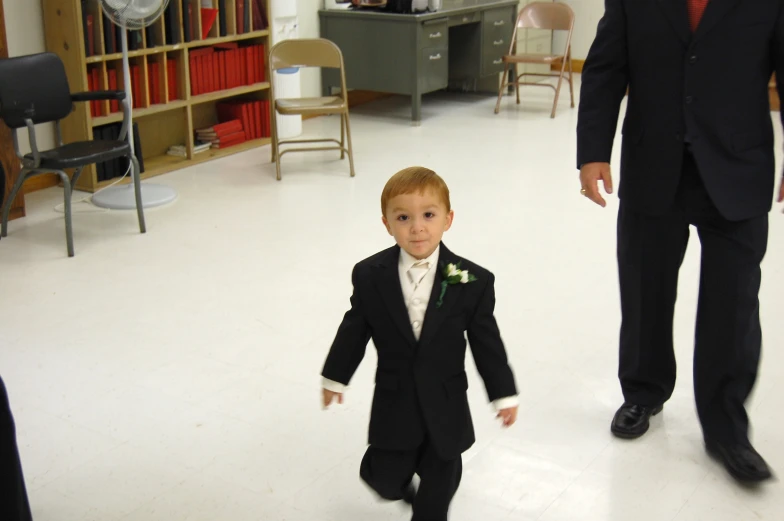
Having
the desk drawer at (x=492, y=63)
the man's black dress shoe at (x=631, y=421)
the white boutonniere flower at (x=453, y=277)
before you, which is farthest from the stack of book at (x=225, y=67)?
the white boutonniere flower at (x=453, y=277)

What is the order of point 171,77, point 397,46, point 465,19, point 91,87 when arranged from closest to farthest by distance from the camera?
point 91,87
point 171,77
point 397,46
point 465,19

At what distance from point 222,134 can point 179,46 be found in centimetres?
77

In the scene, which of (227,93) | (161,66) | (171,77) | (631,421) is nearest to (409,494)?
(631,421)

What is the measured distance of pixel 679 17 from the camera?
7.86 ft

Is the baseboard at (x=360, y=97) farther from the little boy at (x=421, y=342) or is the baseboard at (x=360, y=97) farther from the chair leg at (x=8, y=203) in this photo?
the little boy at (x=421, y=342)

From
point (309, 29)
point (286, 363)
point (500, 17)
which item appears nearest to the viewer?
point (286, 363)

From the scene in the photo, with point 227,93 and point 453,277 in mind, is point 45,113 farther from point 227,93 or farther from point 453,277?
point 453,277

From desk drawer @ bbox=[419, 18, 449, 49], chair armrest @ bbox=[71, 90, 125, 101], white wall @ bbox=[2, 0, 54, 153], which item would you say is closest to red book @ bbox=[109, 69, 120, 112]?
white wall @ bbox=[2, 0, 54, 153]

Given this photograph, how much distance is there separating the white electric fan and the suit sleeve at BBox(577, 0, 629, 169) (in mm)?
2880

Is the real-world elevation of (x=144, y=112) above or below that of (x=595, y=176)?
below

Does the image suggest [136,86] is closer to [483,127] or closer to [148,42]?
[148,42]

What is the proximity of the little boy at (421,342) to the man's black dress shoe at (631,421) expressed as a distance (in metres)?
0.85

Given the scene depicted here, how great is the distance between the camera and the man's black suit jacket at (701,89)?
2357 millimetres

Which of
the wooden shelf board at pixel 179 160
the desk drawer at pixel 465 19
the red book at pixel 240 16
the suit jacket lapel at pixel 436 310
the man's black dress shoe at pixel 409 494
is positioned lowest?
the man's black dress shoe at pixel 409 494
